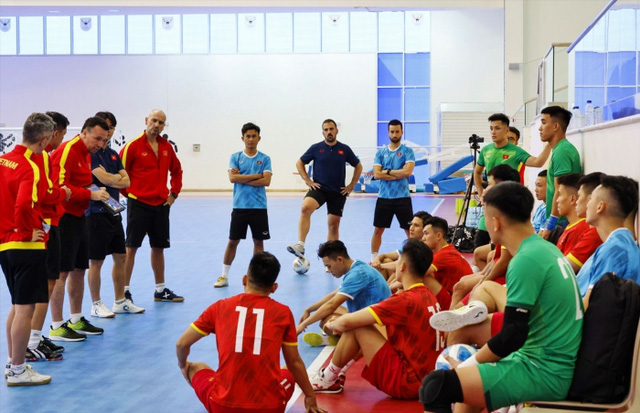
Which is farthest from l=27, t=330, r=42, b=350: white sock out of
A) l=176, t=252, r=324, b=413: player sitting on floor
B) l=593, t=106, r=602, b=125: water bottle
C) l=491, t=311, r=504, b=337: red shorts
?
l=593, t=106, r=602, b=125: water bottle

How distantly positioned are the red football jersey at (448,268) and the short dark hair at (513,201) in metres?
3.01

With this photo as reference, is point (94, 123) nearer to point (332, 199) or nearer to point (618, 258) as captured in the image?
point (332, 199)

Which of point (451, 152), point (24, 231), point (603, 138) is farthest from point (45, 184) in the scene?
point (451, 152)

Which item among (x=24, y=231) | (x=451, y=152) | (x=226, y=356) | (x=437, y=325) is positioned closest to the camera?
(x=437, y=325)

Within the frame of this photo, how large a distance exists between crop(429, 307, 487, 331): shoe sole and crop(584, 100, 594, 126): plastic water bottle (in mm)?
3921

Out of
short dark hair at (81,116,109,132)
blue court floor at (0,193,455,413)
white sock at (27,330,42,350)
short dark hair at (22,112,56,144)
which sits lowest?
blue court floor at (0,193,455,413)

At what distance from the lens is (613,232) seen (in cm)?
413

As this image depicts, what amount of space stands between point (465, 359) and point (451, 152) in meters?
25.4

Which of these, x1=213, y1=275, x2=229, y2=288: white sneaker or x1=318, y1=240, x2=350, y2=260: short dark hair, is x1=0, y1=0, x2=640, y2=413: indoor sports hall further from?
x1=318, y1=240, x2=350, y2=260: short dark hair

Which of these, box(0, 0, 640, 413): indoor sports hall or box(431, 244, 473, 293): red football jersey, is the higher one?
box(0, 0, 640, 413): indoor sports hall

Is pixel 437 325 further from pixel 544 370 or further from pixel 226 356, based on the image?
pixel 226 356

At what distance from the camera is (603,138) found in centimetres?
636

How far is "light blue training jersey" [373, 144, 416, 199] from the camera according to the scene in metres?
A: 10.8

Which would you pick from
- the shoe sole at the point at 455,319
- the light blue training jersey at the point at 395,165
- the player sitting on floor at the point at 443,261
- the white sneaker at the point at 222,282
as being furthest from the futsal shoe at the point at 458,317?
the light blue training jersey at the point at 395,165
